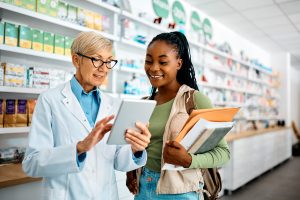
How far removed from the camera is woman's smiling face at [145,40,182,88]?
140 cm

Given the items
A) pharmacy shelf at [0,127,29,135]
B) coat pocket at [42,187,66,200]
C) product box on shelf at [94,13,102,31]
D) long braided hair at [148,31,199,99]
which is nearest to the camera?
coat pocket at [42,187,66,200]

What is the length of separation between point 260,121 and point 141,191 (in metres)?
6.82

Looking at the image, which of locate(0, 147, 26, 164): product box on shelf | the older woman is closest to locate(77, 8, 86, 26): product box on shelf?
locate(0, 147, 26, 164): product box on shelf

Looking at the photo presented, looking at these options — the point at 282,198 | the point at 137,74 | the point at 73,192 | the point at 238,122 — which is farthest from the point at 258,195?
the point at 73,192

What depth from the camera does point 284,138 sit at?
7.28 metres

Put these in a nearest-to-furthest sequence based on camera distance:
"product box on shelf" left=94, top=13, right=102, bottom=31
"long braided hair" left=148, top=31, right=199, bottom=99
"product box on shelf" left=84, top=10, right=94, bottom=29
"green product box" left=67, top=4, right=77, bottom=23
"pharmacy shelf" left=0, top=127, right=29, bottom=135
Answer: "long braided hair" left=148, top=31, right=199, bottom=99 → "pharmacy shelf" left=0, top=127, right=29, bottom=135 → "green product box" left=67, top=4, right=77, bottom=23 → "product box on shelf" left=84, top=10, right=94, bottom=29 → "product box on shelf" left=94, top=13, right=102, bottom=31

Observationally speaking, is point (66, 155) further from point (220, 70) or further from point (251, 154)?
point (251, 154)

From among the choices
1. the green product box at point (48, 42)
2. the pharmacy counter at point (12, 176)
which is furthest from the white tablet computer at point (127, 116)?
the green product box at point (48, 42)

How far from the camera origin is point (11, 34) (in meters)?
2.14

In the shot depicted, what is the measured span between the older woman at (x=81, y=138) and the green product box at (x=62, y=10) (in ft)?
4.87

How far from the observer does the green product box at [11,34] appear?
2.11m

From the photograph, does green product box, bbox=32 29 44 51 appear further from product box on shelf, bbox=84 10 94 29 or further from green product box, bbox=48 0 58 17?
Result: product box on shelf, bbox=84 10 94 29

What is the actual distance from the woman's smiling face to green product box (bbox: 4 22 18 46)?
1.33 m

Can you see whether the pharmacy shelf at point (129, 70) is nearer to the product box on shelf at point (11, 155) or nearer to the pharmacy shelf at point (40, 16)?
the pharmacy shelf at point (40, 16)
